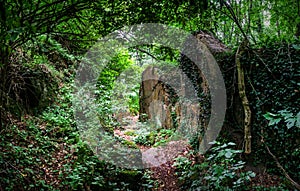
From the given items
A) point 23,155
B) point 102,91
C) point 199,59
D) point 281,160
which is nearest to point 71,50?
point 102,91

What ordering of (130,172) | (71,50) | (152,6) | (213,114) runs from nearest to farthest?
(152,6) → (130,172) → (213,114) → (71,50)

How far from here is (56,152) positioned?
491 centimetres

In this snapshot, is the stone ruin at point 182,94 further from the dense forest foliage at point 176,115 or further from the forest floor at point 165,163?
the forest floor at point 165,163

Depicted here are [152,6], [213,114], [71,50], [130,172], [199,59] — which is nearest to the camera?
[152,6]

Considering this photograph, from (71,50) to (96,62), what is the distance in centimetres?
110

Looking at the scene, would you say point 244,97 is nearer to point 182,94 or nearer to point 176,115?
point 182,94

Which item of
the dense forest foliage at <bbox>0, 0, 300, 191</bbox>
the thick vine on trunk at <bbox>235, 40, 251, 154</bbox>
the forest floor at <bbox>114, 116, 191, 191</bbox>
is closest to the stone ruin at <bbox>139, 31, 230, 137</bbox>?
the dense forest foliage at <bbox>0, 0, 300, 191</bbox>

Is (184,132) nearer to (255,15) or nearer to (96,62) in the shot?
(96,62)

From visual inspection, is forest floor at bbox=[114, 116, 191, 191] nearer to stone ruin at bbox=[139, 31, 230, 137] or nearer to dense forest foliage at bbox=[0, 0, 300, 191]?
dense forest foliage at bbox=[0, 0, 300, 191]

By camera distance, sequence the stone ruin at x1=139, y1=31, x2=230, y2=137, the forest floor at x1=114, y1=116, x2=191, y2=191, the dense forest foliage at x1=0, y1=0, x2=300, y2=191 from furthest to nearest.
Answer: the stone ruin at x1=139, y1=31, x2=230, y2=137 → the forest floor at x1=114, y1=116, x2=191, y2=191 → the dense forest foliage at x1=0, y1=0, x2=300, y2=191

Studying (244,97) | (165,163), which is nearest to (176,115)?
(165,163)

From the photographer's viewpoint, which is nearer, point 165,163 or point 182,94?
point 165,163

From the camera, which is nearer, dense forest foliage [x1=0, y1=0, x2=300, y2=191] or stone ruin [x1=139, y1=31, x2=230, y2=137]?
dense forest foliage [x1=0, y1=0, x2=300, y2=191]

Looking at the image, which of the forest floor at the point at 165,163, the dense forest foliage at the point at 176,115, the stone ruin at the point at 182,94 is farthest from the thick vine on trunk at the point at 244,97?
the forest floor at the point at 165,163
